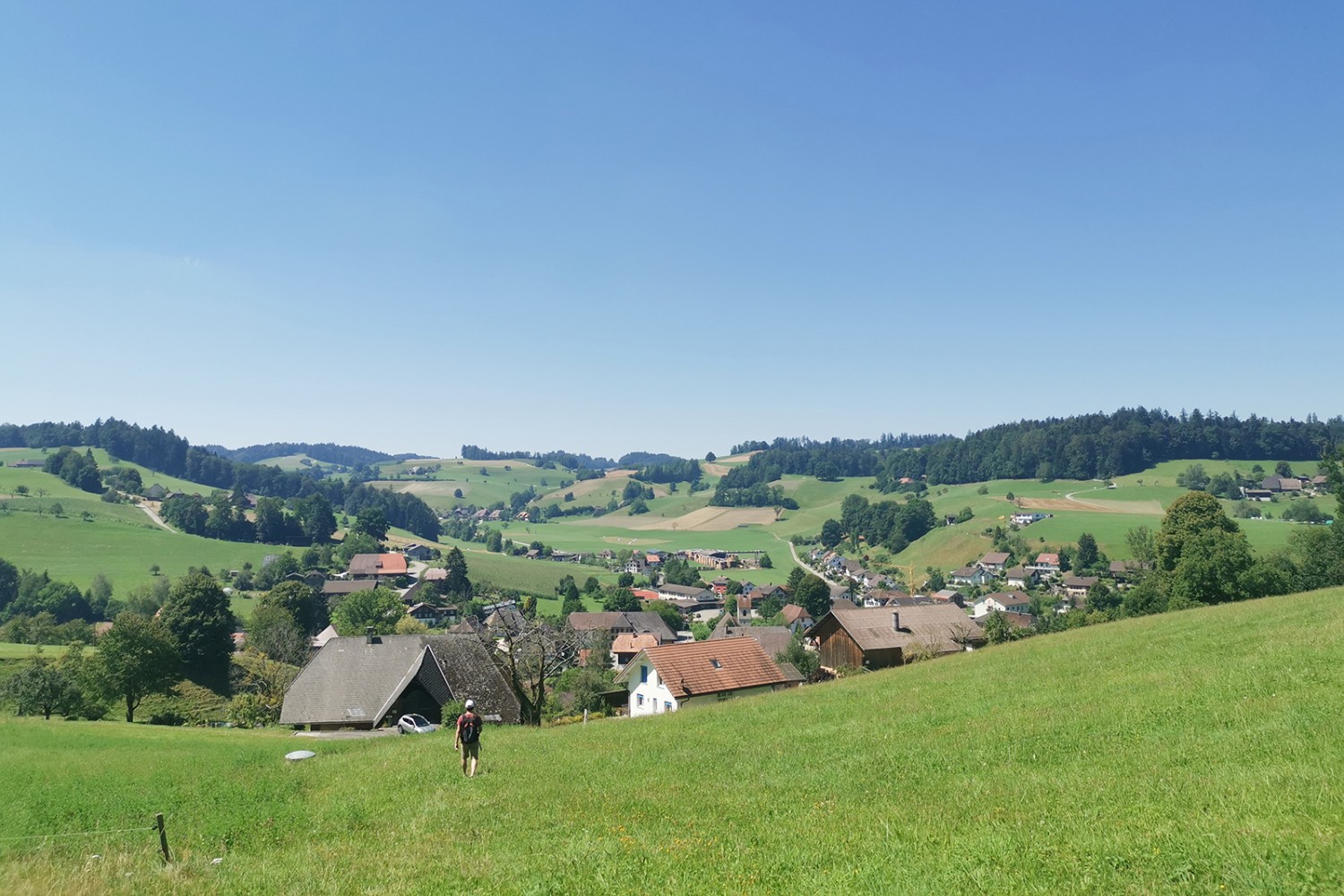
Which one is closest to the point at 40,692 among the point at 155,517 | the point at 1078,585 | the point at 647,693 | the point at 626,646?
the point at 647,693

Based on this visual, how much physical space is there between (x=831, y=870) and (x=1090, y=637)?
3144cm

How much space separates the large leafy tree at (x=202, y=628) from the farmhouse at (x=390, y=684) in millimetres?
37093

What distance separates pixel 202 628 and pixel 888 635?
230 ft

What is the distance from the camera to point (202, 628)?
81.5m

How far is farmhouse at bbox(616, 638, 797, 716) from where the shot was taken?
139ft

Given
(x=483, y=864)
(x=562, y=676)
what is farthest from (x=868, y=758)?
(x=562, y=676)

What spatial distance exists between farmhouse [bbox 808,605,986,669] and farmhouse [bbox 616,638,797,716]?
11.2m

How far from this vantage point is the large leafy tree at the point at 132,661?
59.1m

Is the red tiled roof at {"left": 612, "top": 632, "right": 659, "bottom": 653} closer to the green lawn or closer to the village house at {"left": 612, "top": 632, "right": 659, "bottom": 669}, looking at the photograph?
the village house at {"left": 612, "top": 632, "right": 659, "bottom": 669}

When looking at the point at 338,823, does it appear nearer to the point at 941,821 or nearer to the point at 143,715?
the point at 941,821

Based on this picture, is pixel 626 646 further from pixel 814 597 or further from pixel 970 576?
pixel 970 576

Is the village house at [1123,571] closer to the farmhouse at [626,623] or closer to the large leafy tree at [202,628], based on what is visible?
the farmhouse at [626,623]

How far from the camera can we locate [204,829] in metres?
15.0

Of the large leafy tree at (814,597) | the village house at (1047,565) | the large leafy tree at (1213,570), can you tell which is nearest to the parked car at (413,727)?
the large leafy tree at (1213,570)
